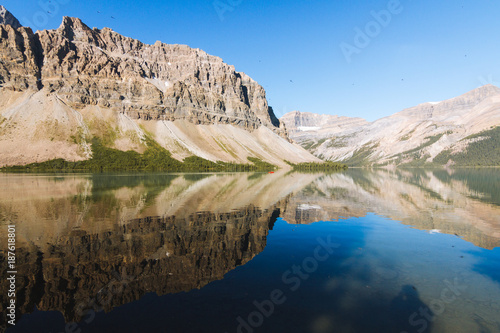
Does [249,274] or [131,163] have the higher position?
[131,163]

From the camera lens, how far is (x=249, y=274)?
17609 millimetres

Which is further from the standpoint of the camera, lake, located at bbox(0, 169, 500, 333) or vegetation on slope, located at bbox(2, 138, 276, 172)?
vegetation on slope, located at bbox(2, 138, 276, 172)

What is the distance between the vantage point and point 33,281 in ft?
51.4

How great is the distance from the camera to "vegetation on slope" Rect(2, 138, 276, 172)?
151 m

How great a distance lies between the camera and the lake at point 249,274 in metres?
12.5

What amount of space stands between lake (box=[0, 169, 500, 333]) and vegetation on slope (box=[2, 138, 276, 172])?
137337mm

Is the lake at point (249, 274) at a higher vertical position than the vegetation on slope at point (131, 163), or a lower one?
lower

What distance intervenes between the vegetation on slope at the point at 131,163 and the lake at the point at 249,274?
5407 inches

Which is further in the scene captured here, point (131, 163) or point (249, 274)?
point (131, 163)

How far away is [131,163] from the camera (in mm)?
170625

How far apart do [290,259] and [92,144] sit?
19593 cm

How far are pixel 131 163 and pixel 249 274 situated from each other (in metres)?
171

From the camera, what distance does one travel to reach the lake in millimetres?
12516

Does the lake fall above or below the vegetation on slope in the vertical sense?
below
